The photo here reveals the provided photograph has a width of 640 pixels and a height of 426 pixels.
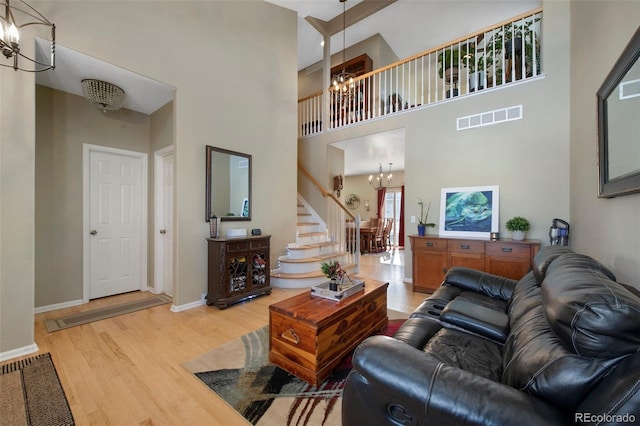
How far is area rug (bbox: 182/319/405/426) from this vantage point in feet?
5.22

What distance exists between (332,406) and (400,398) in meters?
0.90

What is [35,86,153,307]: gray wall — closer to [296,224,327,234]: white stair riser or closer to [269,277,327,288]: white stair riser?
[269,277,327,288]: white stair riser

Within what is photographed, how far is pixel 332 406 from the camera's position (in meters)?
1.67

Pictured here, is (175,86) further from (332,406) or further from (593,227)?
(593,227)

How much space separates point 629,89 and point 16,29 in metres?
3.84

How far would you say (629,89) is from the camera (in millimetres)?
1595

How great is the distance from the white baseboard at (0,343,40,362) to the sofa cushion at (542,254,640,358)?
12.0 feet

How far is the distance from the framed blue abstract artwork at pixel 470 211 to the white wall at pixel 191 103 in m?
2.58

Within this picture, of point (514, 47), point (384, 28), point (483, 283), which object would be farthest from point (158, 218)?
point (384, 28)

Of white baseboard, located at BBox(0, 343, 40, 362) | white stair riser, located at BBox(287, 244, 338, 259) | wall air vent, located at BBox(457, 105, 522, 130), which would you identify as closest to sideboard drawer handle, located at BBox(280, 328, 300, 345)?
white baseboard, located at BBox(0, 343, 40, 362)

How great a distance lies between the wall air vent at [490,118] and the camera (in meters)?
3.72

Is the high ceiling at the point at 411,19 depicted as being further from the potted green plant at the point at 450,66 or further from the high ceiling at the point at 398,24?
the potted green plant at the point at 450,66

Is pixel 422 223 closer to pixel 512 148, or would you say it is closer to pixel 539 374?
pixel 512 148

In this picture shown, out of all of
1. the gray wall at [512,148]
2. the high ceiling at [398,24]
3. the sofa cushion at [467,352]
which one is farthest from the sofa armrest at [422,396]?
the high ceiling at [398,24]
